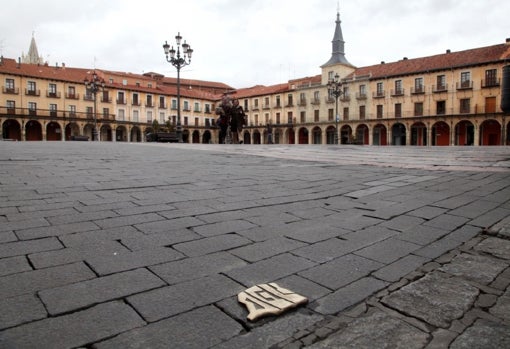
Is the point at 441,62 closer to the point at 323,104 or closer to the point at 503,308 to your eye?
the point at 323,104

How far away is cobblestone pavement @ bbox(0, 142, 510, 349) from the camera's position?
124 centimetres

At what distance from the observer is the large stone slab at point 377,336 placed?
1183 mm

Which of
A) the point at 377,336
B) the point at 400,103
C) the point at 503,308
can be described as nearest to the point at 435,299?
the point at 503,308

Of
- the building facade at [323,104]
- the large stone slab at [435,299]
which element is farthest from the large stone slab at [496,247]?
the building facade at [323,104]

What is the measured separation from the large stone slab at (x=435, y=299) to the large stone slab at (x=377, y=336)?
0.37 ft

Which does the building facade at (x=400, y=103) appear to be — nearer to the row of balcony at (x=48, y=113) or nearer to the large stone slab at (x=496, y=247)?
the row of balcony at (x=48, y=113)

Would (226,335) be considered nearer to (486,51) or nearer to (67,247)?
(67,247)

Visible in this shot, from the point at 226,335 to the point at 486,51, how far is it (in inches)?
1769

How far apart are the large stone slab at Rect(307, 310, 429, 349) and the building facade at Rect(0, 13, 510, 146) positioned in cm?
3249

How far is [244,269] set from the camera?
1756mm

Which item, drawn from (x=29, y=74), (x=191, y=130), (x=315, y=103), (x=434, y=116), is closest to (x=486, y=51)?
(x=434, y=116)

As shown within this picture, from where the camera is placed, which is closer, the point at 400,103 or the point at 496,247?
the point at 496,247

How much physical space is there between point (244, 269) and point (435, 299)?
0.84m

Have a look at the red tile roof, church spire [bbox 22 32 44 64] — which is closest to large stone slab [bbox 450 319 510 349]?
the red tile roof
